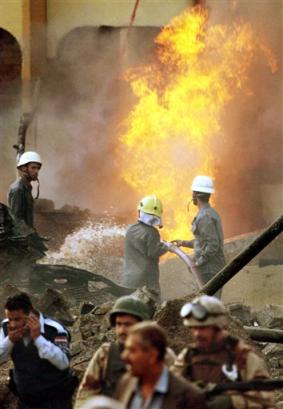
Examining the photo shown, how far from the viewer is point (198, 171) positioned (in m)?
22.0

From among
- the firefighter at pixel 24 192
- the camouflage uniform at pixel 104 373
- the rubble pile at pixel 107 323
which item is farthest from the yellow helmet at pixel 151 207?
the camouflage uniform at pixel 104 373

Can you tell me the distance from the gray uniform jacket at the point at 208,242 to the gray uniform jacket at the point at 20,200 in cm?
216

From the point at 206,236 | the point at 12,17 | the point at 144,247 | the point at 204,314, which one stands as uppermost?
the point at 12,17

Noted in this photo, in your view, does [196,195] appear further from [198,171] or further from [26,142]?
[26,142]

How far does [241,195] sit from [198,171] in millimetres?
1361

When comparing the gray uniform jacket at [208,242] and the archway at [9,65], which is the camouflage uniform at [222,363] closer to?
the gray uniform jacket at [208,242]

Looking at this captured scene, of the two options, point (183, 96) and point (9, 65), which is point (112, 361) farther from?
point (9, 65)

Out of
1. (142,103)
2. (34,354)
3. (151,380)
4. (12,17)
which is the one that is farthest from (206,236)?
(12,17)

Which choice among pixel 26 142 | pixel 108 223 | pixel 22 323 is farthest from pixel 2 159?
pixel 22 323

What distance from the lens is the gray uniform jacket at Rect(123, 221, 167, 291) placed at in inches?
535

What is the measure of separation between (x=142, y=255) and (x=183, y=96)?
9.01m

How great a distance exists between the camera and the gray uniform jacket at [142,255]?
44.6ft

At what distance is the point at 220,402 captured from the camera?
6.66m

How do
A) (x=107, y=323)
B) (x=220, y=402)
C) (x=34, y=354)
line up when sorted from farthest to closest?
(x=107, y=323) < (x=34, y=354) < (x=220, y=402)
